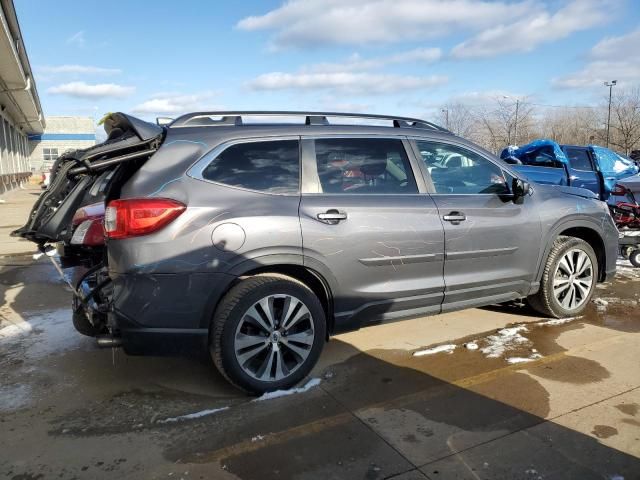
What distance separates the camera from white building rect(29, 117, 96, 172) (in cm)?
6625

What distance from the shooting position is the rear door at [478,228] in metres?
4.21

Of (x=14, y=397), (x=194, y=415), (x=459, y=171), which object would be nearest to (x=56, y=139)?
(x=14, y=397)

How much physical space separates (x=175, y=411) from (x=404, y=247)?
198 cm

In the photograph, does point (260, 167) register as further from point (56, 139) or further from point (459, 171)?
point (56, 139)

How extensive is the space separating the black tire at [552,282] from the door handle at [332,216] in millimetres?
2337

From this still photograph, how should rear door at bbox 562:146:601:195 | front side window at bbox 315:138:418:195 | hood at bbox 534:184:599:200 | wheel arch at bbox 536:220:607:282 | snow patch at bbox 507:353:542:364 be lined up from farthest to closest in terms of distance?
rear door at bbox 562:146:601:195, hood at bbox 534:184:599:200, wheel arch at bbox 536:220:607:282, snow patch at bbox 507:353:542:364, front side window at bbox 315:138:418:195

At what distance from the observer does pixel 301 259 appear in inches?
140

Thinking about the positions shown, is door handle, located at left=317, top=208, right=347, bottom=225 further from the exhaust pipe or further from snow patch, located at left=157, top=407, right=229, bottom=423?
the exhaust pipe

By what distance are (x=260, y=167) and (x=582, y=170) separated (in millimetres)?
10408

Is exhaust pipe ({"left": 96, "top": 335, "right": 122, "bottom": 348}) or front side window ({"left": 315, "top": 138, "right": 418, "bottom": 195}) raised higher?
front side window ({"left": 315, "top": 138, "right": 418, "bottom": 195})

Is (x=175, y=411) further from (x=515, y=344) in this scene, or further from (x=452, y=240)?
(x=515, y=344)

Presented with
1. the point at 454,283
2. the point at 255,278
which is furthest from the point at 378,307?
the point at 255,278

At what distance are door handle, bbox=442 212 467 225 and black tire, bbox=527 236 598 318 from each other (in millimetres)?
1234

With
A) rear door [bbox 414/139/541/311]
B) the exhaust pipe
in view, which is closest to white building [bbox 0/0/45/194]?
the exhaust pipe
